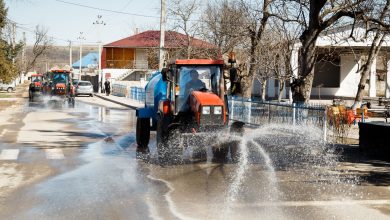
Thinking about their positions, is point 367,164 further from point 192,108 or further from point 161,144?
point 161,144

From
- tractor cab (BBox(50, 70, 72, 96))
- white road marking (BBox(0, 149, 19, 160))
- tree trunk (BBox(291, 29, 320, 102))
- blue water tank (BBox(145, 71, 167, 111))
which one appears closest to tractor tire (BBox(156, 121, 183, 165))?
blue water tank (BBox(145, 71, 167, 111))

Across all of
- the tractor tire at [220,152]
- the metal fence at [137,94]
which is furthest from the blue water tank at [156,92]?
the metal fence at [137,94]

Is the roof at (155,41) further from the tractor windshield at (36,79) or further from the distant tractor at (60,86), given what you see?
the tractor windshield at (36,79)

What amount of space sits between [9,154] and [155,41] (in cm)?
5540

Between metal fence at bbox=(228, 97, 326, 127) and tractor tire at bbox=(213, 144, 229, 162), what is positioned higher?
metal fence at bbox=(228, 97, 326, 127)

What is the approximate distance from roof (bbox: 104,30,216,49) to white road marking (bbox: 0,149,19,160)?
2386cm

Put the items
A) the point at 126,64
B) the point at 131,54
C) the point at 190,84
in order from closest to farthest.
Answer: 1. the point at 190,84
2. the point at 126,64
3. the point at 131,54

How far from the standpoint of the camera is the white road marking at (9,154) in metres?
13.5

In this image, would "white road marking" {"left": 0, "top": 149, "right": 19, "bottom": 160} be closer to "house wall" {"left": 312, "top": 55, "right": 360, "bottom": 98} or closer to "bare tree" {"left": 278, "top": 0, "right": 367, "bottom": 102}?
"bare tree" {"left": 278, "top": 0, "right": 367, "bottom": 102}

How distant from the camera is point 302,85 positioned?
65.7 ft

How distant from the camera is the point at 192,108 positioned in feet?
44.3

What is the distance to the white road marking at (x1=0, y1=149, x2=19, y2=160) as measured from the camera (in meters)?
13.5

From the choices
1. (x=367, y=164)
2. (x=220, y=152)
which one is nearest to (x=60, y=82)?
(x=220, y=152)

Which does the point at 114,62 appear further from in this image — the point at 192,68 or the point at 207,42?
the point at 192,68
